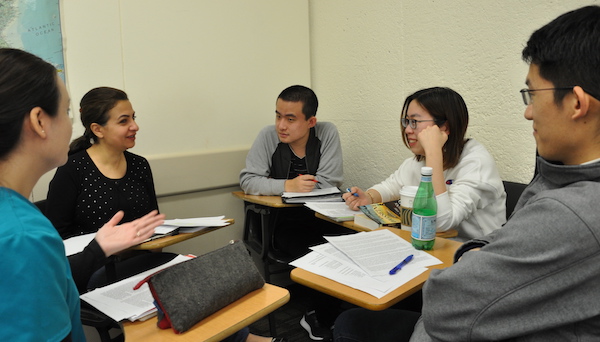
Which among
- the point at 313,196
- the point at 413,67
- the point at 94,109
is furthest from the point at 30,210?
the point at 413,67

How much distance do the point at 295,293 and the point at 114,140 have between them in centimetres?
Answer: 171

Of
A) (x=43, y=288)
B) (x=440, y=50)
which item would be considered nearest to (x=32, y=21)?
(x=43, y=288)

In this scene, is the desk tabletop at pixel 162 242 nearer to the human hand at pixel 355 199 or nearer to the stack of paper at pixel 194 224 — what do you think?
the stack of paper at pixel 194 224

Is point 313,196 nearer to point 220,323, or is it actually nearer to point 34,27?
point 220,323

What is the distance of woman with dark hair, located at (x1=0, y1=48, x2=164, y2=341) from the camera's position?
83 centimetres

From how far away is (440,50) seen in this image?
2.62m

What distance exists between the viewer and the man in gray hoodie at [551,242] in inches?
31.2

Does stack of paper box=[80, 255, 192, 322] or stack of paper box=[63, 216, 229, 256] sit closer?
stack of paper box=[80, 255, 192, 322]

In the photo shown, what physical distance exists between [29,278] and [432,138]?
1.61 meters

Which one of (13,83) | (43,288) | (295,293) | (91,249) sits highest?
(13,83)

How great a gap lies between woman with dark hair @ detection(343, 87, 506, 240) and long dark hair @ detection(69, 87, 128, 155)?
1.56 m

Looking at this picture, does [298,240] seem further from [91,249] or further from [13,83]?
[13,83]

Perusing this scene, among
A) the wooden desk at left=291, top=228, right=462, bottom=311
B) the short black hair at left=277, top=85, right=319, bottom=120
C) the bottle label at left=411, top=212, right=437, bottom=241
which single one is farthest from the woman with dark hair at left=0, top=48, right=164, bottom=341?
the short black hair at left=277, top=85, right=319, bottom=120

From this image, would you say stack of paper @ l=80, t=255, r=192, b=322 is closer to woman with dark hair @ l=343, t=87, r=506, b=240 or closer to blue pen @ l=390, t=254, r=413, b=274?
blue pen @ l=390, t=254, r=413, b=274
